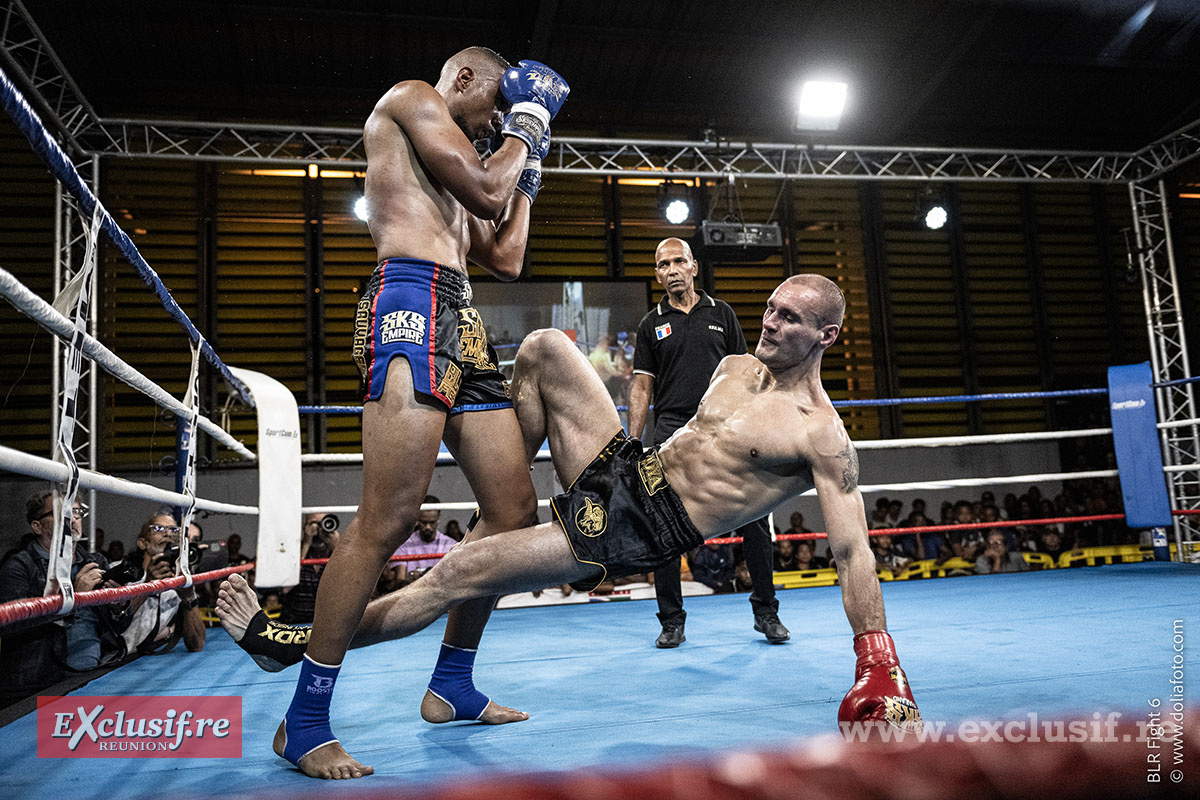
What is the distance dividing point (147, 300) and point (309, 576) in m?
4.74

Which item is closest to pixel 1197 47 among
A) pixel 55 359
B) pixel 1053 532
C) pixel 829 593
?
pixel 1053 532

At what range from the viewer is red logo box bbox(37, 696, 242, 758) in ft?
5.53

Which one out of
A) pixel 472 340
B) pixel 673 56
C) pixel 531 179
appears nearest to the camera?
pixel 472 340

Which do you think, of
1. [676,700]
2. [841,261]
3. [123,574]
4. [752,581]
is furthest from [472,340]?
[841,261]

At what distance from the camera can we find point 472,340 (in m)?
1.74

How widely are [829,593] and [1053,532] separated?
3.35m

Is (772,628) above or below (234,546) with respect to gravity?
below

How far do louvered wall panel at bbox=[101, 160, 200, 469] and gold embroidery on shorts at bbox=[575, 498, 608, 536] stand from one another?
6.95 metres

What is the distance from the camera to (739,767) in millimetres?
281

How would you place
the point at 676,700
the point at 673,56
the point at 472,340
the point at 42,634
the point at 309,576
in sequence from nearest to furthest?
1. the point at 472,340
2. the point at 676,700
3. the point at 42,634
4. the point at 309,576
5. the point at 673,56

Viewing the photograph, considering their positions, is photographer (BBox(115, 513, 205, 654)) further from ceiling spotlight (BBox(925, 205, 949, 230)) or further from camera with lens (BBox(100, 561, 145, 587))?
ceiling spotlight (BBox(925, 205, 949, 230))

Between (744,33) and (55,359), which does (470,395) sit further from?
(744,33)

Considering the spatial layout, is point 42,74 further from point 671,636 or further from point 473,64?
point 671,636

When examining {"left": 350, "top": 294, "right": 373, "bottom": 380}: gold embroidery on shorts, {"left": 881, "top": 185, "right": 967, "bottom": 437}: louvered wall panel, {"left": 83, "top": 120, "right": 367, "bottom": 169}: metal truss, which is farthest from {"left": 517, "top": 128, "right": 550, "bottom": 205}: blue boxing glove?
{"left": 881, "top": 185, "right": 967, "bottom": 437}: louvered wall panel
